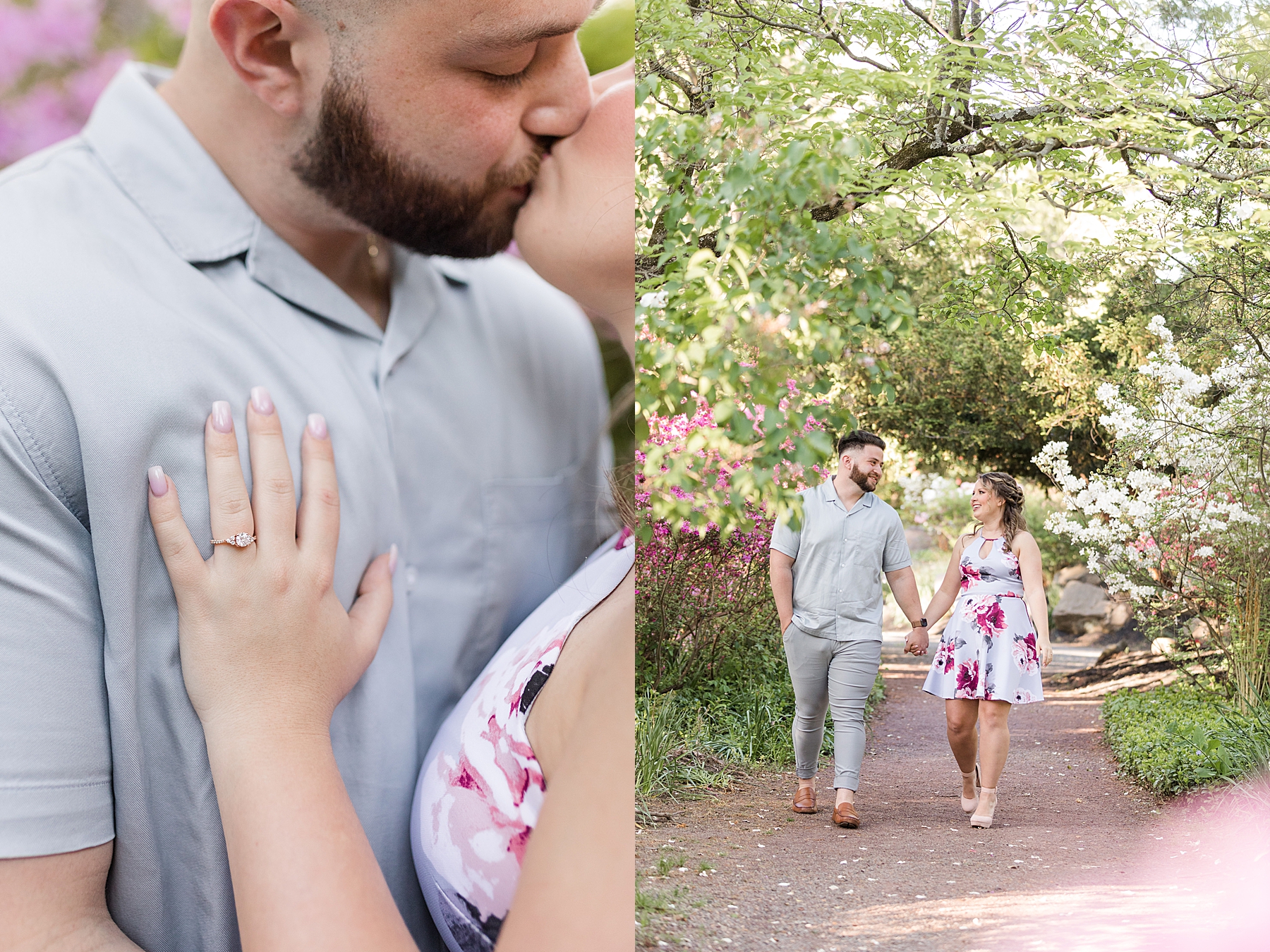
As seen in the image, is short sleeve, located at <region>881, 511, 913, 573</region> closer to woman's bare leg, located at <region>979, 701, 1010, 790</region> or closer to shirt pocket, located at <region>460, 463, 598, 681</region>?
woman's bare leg, located at <region>979, 701, 1010, 790</region>

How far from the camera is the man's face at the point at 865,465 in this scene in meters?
2.06

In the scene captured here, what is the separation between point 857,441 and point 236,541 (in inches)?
51.9

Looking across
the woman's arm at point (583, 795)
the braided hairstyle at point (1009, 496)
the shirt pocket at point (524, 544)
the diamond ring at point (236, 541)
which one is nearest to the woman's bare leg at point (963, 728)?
the braided hairstyle at point (1009, 496)

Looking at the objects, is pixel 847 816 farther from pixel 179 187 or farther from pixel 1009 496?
pixel 179 187

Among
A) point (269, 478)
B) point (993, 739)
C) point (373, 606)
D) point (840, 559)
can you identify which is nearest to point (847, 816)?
point (993, 739)

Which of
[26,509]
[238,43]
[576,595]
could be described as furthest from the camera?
[576,595]

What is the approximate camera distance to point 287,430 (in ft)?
4.39

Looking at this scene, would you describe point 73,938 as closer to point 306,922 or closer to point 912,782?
point 306,922

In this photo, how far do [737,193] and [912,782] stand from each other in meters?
1.36

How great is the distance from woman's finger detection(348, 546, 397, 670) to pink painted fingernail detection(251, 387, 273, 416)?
27 cm

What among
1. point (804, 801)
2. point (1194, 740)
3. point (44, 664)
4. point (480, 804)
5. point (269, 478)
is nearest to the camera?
point (44, 664)

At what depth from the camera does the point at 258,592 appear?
4.09ft

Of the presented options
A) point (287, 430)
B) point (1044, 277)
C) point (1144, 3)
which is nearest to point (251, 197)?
point (287, 430)

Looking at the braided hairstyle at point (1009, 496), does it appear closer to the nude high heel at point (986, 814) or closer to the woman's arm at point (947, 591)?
the woman's arm at point (947, 591)
